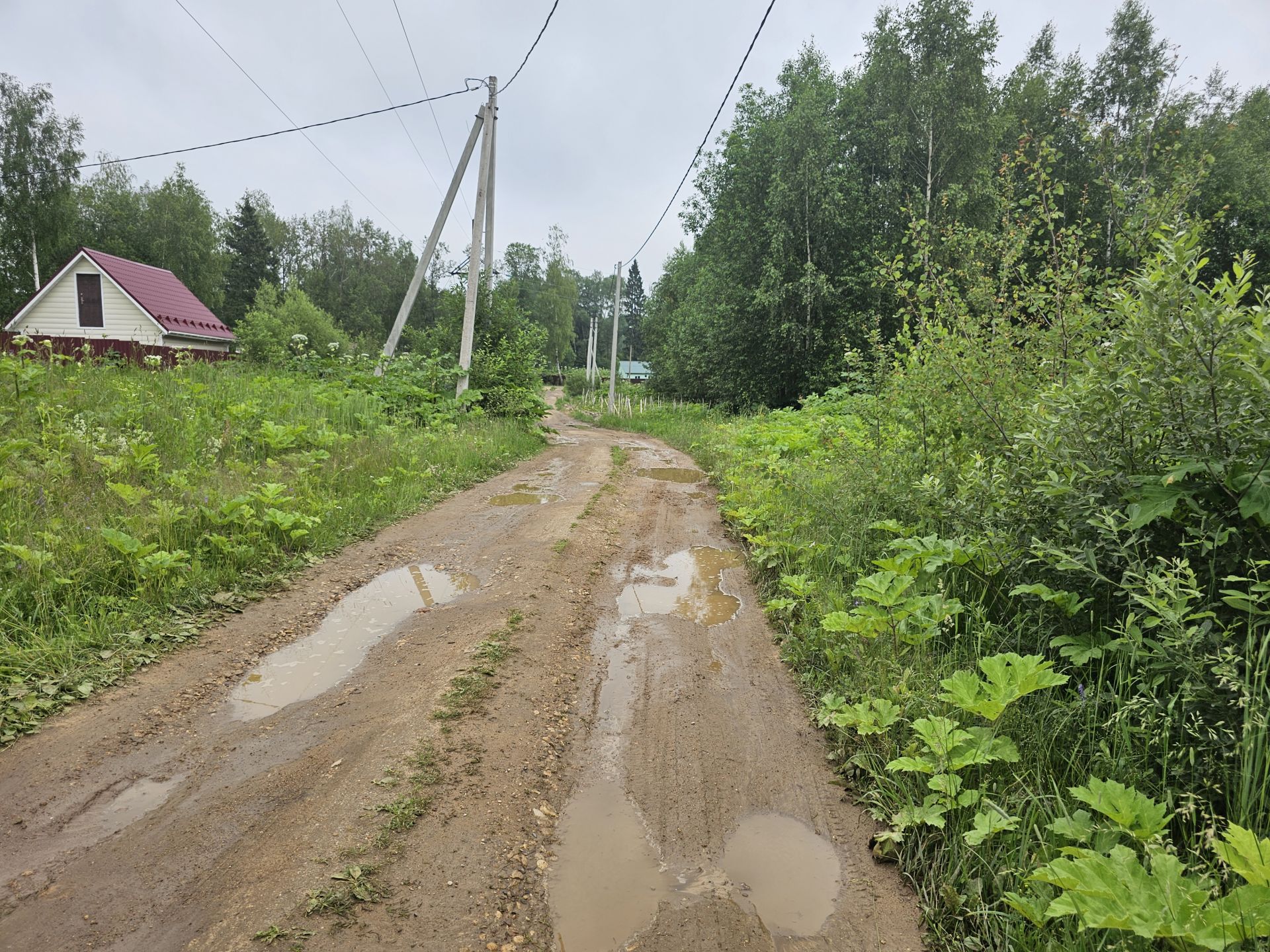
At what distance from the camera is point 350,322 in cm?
5478

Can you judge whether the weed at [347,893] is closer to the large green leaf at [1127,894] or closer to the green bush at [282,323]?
the large green leaf at [1127,894]

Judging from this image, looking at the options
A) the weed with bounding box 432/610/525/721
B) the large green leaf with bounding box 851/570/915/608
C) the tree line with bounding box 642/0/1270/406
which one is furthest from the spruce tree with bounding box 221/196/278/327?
the large green leaf with bounding box 851/570/915/608

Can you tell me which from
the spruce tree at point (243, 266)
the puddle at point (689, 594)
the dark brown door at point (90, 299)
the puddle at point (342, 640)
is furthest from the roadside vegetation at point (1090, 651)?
the spruce tree at point (243, 266)

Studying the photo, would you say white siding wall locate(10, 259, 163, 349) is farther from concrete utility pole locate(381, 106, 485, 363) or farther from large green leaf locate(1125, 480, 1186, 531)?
large green leaf locate(1125, 480, 1186, 531)

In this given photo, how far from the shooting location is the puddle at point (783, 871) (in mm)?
2215

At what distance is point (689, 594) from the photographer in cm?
540

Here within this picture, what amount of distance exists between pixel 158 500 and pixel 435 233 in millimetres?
10897

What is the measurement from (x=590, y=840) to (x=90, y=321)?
29.8m

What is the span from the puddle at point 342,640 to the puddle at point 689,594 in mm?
1340

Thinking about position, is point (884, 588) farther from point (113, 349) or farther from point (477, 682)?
point (113, 349)

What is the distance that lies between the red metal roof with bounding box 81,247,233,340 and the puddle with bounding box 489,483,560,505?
71.7ft

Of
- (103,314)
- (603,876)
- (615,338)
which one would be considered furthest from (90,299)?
(603,876)

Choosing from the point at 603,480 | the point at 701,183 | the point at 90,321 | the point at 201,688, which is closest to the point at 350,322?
the point at 90,321

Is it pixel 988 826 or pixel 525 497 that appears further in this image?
pixel 525 497
